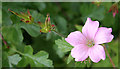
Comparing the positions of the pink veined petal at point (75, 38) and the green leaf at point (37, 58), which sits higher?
the pink veined petal at point (75, 38)

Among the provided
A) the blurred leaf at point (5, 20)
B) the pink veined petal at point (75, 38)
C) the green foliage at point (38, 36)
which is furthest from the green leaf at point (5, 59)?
the pink veined petal at point (75, 38)

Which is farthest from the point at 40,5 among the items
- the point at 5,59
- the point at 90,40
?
the point at 90,40

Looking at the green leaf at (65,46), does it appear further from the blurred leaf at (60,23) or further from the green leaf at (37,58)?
the blurred leaf at (60,23)

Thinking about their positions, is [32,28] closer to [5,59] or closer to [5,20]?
[5,20]

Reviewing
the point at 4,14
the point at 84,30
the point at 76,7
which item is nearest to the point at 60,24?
the point at 76,7

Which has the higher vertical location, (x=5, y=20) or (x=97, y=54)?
(x=5, y=20)

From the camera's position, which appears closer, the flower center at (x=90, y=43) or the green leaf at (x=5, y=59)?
the flower center at (x=90, y=43)

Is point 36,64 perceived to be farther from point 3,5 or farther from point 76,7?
point 76,7

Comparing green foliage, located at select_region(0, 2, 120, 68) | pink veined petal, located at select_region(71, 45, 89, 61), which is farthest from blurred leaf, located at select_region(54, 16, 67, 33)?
pink veined petal, located at select_region(71, 45, 89, 61)

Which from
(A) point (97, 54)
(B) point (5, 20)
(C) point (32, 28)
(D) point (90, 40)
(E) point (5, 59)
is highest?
(B) point (5, 20)
